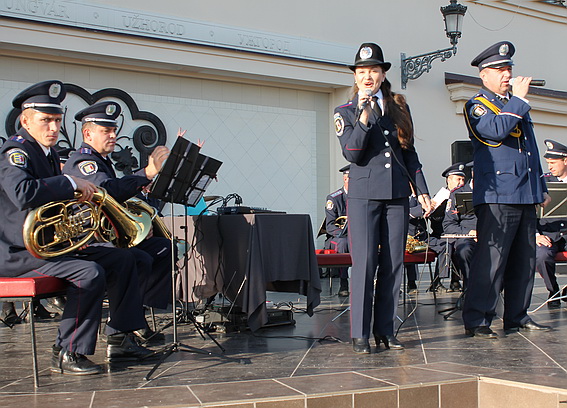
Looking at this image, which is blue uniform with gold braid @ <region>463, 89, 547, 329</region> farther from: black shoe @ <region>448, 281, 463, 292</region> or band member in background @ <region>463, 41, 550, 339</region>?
black shoe @ <region>448, 281, 463, 292</region>

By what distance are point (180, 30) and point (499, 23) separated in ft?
21.5

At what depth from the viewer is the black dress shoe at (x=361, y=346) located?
463 centimetres

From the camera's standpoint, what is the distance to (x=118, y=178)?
471 cm

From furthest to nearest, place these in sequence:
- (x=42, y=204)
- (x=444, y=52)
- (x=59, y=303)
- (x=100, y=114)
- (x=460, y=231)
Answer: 1. (x=444, y=52)
2. (x=460, y=231)
3. (x=59, y=303)
4. (x=100, y=114)
5. (x=42, y=204)

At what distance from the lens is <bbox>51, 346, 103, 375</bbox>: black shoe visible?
163 inches

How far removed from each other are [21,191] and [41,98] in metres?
0.65

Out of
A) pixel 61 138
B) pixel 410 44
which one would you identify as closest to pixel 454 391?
pixel 61 138

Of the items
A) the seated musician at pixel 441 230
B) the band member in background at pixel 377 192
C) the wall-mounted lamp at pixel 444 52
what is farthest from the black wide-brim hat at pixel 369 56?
the wall-mounted lamp at pixel 444 52

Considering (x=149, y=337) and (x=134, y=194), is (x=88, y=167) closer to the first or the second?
(x=134, y=194)

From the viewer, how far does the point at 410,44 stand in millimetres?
11766

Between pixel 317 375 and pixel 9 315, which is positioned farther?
pixel 9 315

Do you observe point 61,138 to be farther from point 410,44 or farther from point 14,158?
point 410,44

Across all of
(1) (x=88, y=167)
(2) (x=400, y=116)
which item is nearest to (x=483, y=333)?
(2) (x=400, y=116)

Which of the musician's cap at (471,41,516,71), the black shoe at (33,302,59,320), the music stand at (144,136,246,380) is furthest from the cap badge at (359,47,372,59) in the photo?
the black shoe at (33,302,59,320)
